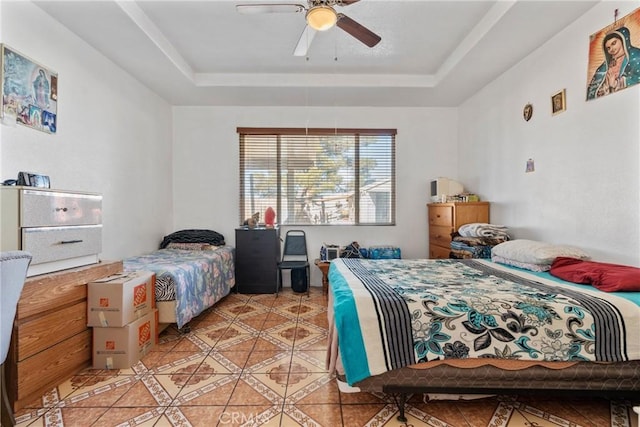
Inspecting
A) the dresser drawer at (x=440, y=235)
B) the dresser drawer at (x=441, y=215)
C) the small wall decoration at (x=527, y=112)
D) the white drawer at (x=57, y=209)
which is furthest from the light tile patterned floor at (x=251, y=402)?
the small wall decoration at (x=527, y=112)

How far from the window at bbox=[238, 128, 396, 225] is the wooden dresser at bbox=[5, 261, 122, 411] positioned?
2390 mm

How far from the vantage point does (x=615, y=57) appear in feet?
6.54

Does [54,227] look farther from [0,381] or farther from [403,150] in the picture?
[403,150]

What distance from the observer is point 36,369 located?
1668mm

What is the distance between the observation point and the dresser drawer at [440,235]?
3.49 metres

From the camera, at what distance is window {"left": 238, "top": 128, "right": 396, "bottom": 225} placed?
4.23 meters

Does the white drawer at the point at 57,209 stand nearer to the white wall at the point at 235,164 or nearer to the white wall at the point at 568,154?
the white wall at the point at 235,164

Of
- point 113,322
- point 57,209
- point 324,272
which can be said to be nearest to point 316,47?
point 57,209

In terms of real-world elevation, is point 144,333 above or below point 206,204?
below

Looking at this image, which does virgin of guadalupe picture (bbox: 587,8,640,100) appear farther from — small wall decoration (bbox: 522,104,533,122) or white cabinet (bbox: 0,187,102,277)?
white cabinet (bbox: 0,187,102,277)

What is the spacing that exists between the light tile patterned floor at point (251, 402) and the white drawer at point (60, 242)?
0.82 m

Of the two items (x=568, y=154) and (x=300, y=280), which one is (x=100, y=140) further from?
(x=568, y=154)

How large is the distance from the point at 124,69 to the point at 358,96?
267 cm

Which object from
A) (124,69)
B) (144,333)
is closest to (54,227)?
(144,333)
